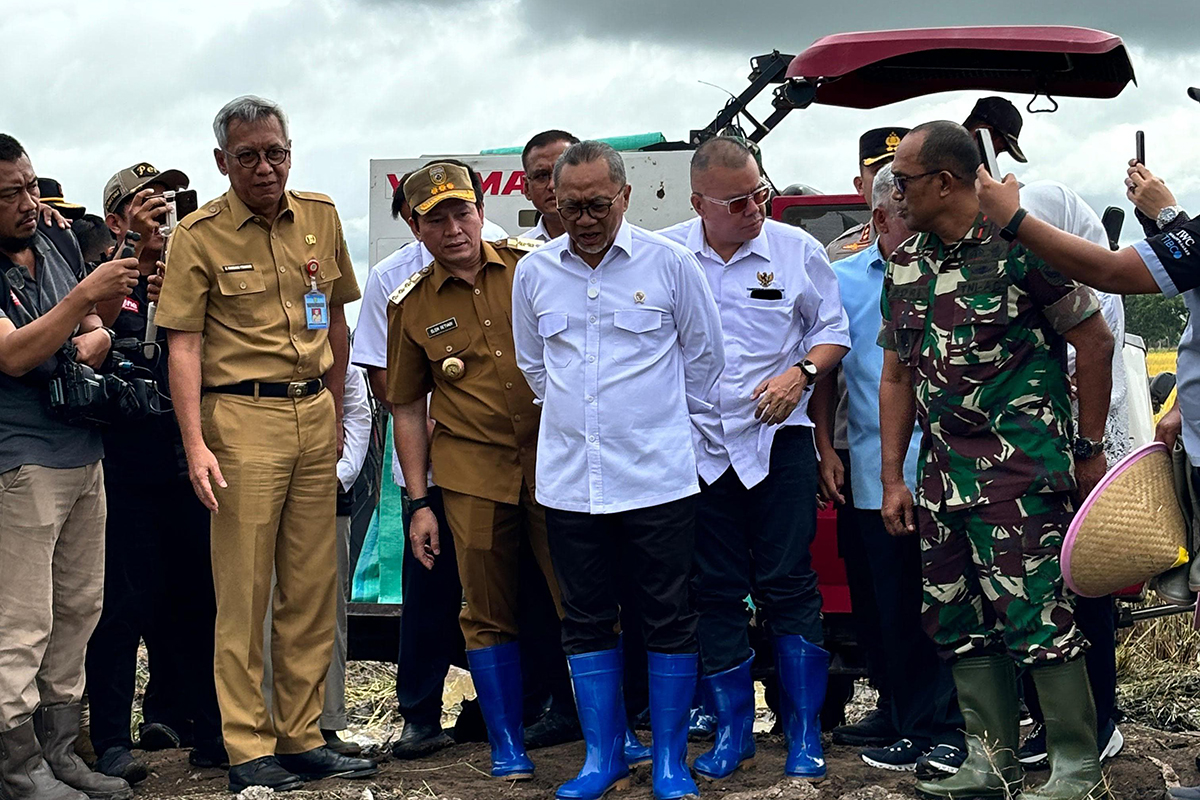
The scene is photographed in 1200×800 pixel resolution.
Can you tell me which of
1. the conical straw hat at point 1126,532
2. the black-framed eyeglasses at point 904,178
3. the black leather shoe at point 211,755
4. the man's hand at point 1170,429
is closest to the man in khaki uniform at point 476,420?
the black leather shoe at point 211,755

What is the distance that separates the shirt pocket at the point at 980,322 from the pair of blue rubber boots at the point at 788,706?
1162mm

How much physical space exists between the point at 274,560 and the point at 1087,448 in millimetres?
2807

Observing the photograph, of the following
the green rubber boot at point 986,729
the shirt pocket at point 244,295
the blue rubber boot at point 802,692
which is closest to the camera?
the green rubber boot at point 986,729

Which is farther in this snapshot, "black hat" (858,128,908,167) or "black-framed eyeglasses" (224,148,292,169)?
"black hat" (858,128,908,167)

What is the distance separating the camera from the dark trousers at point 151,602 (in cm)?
552

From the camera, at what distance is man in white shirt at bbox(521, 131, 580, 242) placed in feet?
19.3

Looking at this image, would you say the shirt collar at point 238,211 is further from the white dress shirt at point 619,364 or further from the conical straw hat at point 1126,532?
the conical straw hat at point 1126,532

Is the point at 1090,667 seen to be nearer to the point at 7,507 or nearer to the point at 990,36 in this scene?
the point at 990,36

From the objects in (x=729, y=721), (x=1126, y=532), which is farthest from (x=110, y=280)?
(x=1126, y=532)

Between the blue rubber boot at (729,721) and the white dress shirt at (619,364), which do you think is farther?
the blue rubber boot at (729,721)

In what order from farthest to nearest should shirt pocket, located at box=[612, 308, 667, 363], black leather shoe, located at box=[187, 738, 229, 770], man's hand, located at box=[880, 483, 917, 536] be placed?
1. black leather shoe, located at box=[187, 738, 229, 770]
2. man's hand, located at box=[880, 483, 917, 536]
3. shirt pocket, located at box=[612, 308, 667, 363]

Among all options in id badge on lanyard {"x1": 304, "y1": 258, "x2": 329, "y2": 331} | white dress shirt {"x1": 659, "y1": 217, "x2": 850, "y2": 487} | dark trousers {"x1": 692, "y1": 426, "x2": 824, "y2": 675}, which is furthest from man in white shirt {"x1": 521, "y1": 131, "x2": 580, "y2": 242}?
dark trousers {"x1": 692, "y1": 426, "x2": 824, "y2": 675}

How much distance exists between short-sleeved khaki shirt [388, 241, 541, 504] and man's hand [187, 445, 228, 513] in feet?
2.31

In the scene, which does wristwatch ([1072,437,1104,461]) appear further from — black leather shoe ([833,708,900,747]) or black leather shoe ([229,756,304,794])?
black leather shoe ([229,756,304,794])
